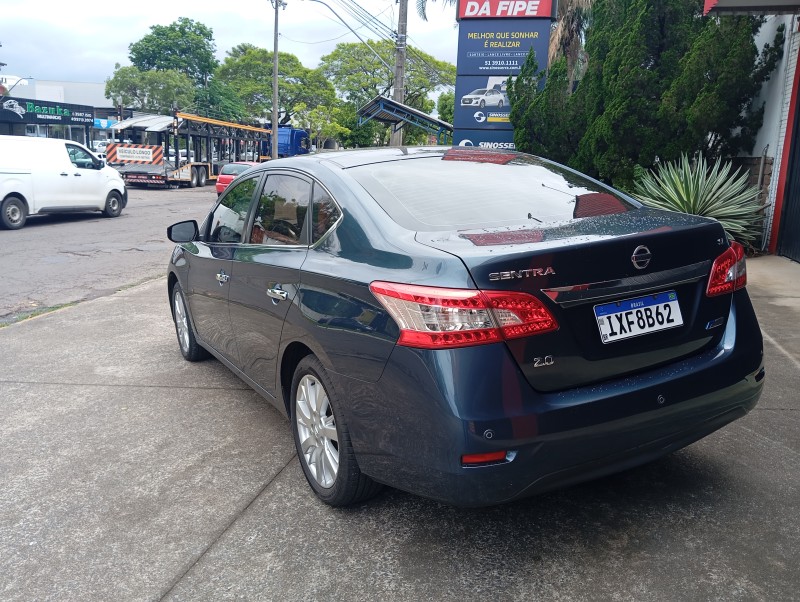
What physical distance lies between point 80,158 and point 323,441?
16.0m

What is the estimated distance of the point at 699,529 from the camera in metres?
3.00

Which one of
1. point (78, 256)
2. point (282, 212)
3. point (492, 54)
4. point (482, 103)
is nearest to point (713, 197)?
point (482, 103)

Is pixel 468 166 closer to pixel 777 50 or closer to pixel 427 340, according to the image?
pixel 427 340

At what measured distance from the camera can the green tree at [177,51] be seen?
234 ft

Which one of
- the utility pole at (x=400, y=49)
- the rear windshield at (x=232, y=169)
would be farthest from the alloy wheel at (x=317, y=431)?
the rear windshield at (x=232, y=169)

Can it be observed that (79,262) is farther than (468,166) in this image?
Yes

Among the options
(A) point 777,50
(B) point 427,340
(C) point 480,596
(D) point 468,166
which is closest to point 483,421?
(B) point 427,340

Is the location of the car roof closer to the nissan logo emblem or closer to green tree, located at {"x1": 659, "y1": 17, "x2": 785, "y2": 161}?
the nissan logo emblem

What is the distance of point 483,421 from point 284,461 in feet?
5.58

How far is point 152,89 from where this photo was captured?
5950cm

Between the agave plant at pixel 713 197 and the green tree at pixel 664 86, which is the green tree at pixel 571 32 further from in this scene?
the agave plant at pixel 713 197

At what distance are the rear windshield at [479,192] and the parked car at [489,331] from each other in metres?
0.01

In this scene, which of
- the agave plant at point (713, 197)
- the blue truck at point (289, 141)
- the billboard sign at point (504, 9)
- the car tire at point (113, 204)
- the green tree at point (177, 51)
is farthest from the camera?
the green tree at point (177, 51)

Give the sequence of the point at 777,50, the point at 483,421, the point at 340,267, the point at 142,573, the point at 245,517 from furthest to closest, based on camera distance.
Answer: the point at 777,50, the point at 245,517, the point at 340,267, the point at 142,573, the point at 483,421
